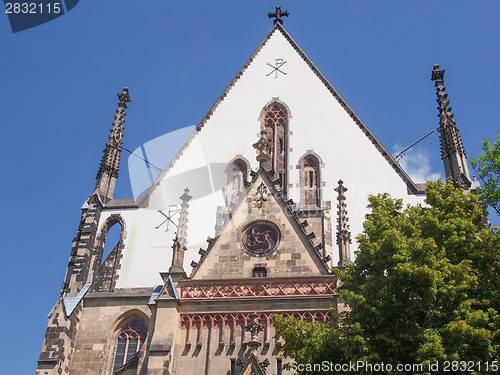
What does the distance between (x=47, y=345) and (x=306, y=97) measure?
16271mm

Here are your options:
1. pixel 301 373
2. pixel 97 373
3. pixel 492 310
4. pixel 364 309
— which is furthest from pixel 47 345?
pixel 492 310

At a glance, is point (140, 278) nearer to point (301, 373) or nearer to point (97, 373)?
point (97, 373)

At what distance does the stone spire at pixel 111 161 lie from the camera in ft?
82.8

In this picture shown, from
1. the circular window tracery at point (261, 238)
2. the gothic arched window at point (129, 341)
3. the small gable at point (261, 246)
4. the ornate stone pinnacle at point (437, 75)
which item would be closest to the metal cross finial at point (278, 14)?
the ornate stone pinnacle at point (437, 75)

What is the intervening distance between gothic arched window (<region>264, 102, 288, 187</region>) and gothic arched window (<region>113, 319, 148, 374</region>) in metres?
8.57

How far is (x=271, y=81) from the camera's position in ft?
92.0

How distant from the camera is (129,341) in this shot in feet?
68.3

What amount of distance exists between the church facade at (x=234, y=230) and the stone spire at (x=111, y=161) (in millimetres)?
65

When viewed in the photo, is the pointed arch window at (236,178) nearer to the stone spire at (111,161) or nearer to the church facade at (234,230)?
the church facade at (234,230)

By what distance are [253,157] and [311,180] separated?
9.65ft

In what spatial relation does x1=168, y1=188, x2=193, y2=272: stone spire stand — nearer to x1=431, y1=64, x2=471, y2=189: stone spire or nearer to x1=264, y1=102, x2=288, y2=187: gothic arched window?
x1=264, y1=102, x2=288, y2=187: gothic arched window

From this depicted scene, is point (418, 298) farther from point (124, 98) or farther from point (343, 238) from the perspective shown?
point (124, 98)

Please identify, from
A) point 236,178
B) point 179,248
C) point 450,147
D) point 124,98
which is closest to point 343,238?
point 179,248

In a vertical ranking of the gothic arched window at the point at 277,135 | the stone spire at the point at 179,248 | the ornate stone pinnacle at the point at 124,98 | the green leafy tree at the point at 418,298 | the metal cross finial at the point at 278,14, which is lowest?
the green leafy tree at the point at 418,298
